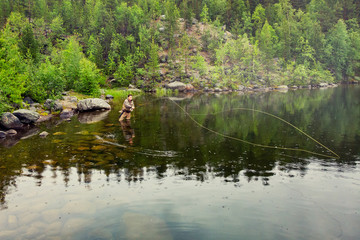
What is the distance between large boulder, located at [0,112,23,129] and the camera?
68.4 feet

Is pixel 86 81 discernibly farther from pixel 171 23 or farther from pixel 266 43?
pixel 266 43

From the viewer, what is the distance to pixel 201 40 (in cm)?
9538

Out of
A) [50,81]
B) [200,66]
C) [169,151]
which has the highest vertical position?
[200,66]

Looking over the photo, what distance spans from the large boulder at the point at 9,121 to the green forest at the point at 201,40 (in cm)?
4654

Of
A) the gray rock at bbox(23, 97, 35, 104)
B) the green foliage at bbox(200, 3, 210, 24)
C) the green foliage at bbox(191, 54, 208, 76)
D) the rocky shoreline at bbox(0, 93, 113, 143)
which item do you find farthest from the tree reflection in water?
the green foliage at bbox(200, 3, 210, 24)

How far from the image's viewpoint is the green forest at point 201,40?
7556 cm

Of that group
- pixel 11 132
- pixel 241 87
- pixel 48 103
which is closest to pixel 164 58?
pixel 241 87

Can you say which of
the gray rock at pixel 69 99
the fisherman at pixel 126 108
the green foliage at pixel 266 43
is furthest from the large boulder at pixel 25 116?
the green foliage at pixel 266 43

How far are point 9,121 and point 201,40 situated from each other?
81.9 m

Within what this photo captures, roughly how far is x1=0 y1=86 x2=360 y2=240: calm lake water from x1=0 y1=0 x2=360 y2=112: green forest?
54.9 m

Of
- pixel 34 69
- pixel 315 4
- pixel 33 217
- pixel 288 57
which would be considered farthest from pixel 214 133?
pixel 315 4

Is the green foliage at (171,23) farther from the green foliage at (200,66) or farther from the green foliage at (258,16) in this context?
the green foliage at (258,16)

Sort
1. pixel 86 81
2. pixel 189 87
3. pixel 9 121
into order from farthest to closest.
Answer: pixel 189 87, pixel 86 81, pixel 9 121

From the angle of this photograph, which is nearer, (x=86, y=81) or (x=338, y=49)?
(x=86, y=81)
